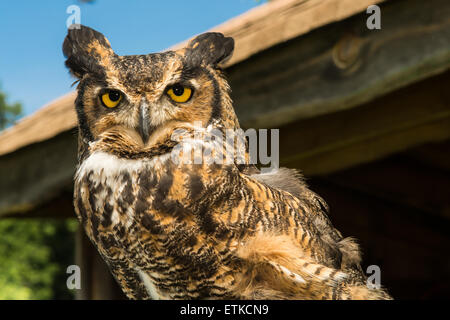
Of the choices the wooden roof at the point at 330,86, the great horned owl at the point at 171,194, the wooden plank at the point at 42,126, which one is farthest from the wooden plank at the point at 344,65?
the wooden plank at the point at 42,126

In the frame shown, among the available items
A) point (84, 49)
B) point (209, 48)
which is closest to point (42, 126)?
point (84, 49)

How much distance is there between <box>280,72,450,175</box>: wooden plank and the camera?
6.63 feet

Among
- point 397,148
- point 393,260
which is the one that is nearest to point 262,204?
point 397,148

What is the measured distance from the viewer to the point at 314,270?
111cm

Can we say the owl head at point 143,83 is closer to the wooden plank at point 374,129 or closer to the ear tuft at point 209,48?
the ear tuft at point 209,48

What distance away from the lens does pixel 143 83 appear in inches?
40.5

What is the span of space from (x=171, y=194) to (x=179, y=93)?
22 centimetres

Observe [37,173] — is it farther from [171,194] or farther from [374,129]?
[171,194]

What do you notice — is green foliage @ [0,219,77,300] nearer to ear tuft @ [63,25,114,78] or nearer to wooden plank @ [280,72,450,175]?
wooden plank @ [280,72,450,175]

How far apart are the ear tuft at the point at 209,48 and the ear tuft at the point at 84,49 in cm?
18

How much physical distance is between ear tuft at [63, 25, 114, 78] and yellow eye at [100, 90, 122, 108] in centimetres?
6

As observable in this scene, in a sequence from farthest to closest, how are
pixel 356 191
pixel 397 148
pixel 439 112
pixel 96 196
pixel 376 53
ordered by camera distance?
pixel 356 191 → pixel 397 148 → pixel 439 112 → pixel 376 53 → pixel 96 196
